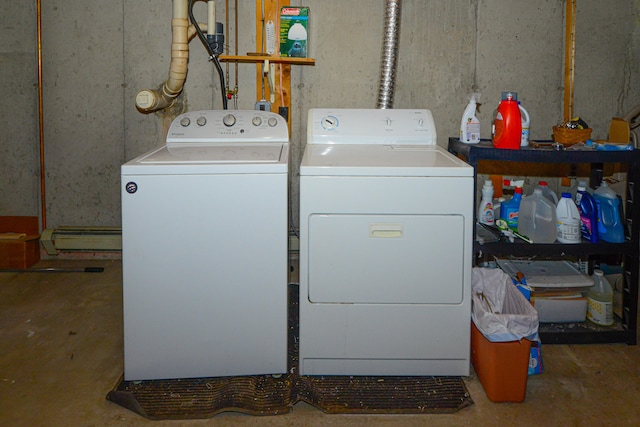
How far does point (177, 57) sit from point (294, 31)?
0.68 m

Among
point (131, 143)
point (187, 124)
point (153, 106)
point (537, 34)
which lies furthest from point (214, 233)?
point (537, 34)

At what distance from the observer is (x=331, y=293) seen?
7.00 feet

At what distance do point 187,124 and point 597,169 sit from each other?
2.10m

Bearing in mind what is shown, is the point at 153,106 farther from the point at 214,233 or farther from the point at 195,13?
the point at 214,233

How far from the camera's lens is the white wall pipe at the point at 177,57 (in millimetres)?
3127

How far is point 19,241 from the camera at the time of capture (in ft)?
11.2

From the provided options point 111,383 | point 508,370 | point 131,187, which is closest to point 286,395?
point 111,383

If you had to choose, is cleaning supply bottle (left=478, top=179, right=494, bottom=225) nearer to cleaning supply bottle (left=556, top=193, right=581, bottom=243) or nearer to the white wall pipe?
cleaning supply bottle (left=556, top=193, right=581, bottom=243)

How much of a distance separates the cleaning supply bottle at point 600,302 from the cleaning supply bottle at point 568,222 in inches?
13.0

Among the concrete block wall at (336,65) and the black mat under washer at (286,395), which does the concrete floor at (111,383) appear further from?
the concrete block wall at (336,65)

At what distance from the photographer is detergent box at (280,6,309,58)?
3234 millimetres

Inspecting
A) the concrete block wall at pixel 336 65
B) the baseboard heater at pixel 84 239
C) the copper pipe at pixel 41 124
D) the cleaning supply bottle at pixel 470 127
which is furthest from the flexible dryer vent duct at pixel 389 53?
the copper pipe at pixel 41 124

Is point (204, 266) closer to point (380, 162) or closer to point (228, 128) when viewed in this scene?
point (380, 162)

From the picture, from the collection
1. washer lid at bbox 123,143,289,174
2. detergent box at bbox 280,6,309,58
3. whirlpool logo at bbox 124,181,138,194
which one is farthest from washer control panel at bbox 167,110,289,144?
whirlpool logo at bbox 124,181,138,194
